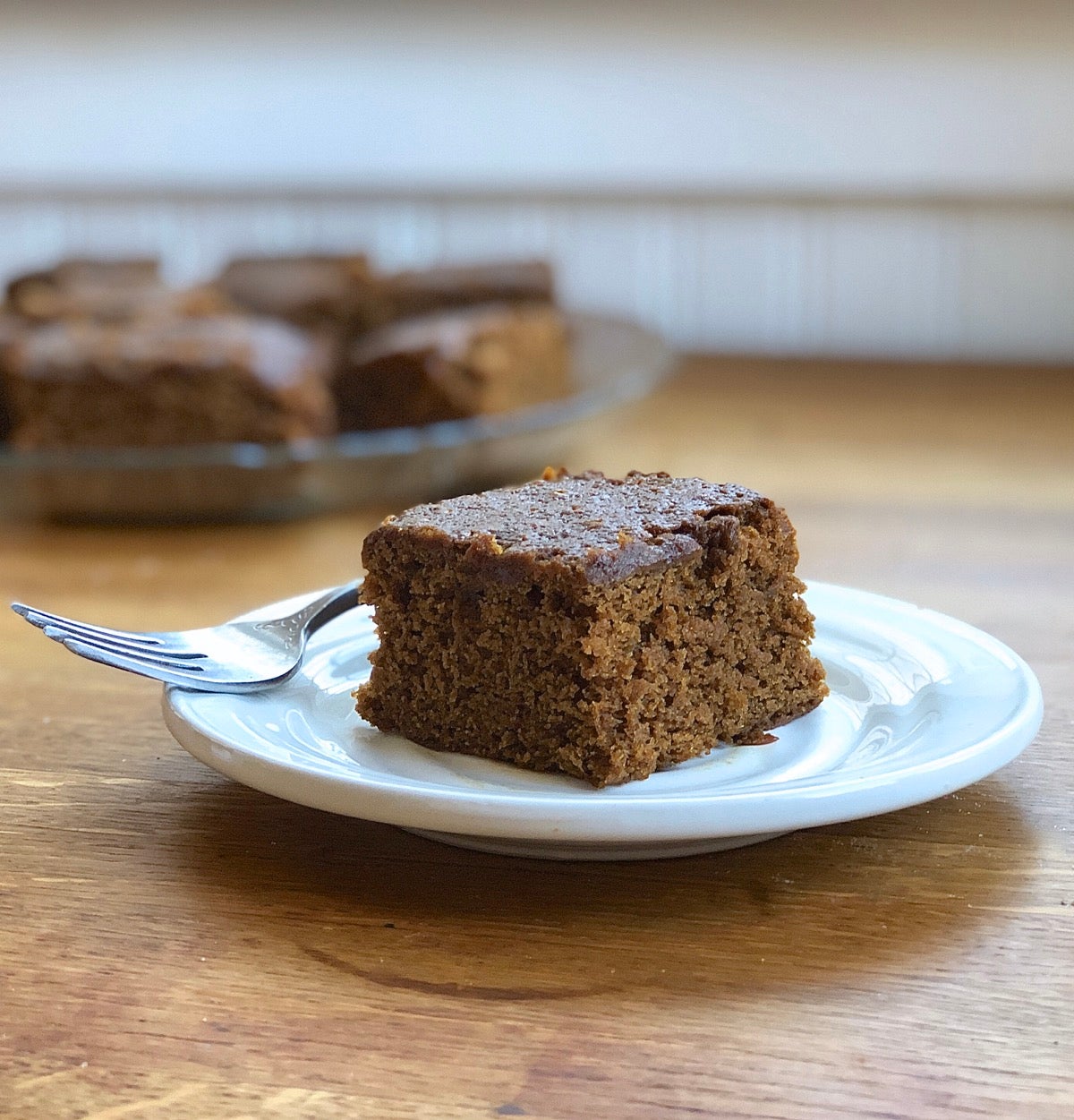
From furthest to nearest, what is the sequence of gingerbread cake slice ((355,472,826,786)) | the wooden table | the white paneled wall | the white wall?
the white paneled wall → the white wall → gingerbread cake slice ((355,472,826,786)) → the wooden table

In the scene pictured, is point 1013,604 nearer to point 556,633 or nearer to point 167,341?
point 556,633

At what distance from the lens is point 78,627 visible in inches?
33.2

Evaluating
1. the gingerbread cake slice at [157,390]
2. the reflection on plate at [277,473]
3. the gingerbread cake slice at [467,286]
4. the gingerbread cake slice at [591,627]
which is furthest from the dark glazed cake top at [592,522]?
the gingerbread cake slice at [467,286]

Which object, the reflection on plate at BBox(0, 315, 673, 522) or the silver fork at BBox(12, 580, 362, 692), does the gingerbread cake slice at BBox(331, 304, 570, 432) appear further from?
the silver fork at BBox(12, 580, 362, 692)

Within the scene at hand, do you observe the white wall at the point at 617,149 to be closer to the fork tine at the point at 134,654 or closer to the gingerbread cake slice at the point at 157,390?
the gingerbread cake slice at the point at 157,390

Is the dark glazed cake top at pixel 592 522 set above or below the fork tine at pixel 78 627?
above

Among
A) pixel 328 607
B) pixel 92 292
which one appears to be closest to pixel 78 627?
pixel 328 607

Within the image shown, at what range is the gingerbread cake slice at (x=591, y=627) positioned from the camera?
0.76 metres

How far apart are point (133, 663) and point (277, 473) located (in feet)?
2.57

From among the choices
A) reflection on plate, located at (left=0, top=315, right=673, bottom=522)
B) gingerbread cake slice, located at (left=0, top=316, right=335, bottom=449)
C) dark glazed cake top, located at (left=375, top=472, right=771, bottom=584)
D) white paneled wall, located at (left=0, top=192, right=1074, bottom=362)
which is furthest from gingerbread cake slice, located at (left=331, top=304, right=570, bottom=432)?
dark glazed cake top, located at (left=375, top=472, right=771, bottom=584)

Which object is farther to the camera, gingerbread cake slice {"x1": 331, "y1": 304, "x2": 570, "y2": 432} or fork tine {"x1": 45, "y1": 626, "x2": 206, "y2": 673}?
gingerbread cake slice {"x1": 331, "y1": 304, "x2": 570, "y2": 432}

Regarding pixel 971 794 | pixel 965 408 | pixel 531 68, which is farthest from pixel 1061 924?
pixel 531 68

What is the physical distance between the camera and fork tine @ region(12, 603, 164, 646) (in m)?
0.81

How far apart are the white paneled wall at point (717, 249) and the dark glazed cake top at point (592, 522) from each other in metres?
1.95
